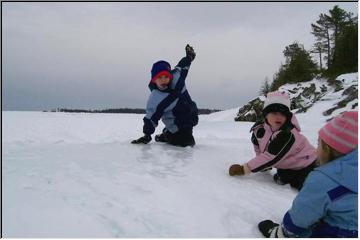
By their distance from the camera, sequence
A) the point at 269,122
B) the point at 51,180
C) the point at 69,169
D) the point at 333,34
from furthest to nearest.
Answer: the point at 333,34
the point at 269,122
the point at 69,169
the point at 51,180

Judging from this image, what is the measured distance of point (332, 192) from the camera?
2018 millimetres

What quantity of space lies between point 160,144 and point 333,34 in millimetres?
46388

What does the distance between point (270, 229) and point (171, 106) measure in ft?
10.5

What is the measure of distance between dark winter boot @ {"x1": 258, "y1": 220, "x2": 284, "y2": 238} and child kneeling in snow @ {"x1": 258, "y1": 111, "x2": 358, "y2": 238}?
14mm

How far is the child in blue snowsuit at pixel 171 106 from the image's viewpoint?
5.26 m

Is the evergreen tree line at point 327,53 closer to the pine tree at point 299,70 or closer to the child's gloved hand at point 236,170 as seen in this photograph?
the pine tree at point 299,70

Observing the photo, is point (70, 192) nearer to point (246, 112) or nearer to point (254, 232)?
point (254, 232)

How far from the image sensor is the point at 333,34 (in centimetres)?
4606

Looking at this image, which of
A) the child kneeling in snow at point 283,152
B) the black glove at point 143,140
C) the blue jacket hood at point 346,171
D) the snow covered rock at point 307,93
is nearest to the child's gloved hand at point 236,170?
the child kneeling in snow at point 283,152

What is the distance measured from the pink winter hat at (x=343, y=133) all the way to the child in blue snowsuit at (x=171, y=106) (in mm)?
3232

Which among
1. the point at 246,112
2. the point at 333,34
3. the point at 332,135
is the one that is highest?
the point at 333,34

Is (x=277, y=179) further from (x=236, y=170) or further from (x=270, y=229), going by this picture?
(x=270, y=229)

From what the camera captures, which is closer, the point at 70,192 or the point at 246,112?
the point at 70,192

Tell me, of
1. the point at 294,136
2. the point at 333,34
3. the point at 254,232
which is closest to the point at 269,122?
the point at 294,136
